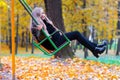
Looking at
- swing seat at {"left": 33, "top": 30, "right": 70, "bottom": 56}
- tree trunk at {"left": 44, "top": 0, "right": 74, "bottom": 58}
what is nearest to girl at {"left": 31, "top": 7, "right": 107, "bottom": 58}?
swing seat at {"left": 33, "top": 30, "right": 70, "bottom": 56}

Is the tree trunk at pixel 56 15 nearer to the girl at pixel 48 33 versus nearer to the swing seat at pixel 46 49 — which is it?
the girl at pixel 48 33

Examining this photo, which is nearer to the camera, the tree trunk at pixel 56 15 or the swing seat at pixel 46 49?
the swing seat at pixel 46 49

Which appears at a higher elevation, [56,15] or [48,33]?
[56,15]

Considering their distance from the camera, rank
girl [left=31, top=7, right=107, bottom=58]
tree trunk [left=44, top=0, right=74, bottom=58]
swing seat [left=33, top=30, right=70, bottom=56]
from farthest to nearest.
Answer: tree trunk [left=44, top=0, right=74, bottom=58]
girl [left=31, top=7, right=107, bottom=58]
swing seat [left=33, top=30, right=70, bottom=56]

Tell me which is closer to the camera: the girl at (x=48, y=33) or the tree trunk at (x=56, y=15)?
the girl at (x=48, y=33)

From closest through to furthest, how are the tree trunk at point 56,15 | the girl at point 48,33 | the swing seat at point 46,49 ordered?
1. the swing seat at point 46,49
2. the girl at point 48,33
3. the tree trunk at point 56,15

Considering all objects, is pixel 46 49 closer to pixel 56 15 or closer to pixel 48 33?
pixel 48 33

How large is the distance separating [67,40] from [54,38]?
14.3 inches

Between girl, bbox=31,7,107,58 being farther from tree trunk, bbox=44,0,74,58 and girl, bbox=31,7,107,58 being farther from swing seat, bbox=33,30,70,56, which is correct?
tree trunk, bbox=44,0,74,58

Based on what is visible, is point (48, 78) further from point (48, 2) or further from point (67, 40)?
point (48, 2)

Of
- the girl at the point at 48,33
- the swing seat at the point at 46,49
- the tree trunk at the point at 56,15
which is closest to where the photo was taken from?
the swing seat at the point at 46,49

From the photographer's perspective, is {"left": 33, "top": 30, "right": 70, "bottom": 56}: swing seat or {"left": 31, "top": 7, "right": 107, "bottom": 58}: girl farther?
{"left": 31, "top": 7, "right": 107, "bottom": 58}: girl

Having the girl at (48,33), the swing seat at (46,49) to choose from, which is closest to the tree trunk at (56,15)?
the girl at (48,33)

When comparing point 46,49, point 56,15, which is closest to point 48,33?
point 46,49
